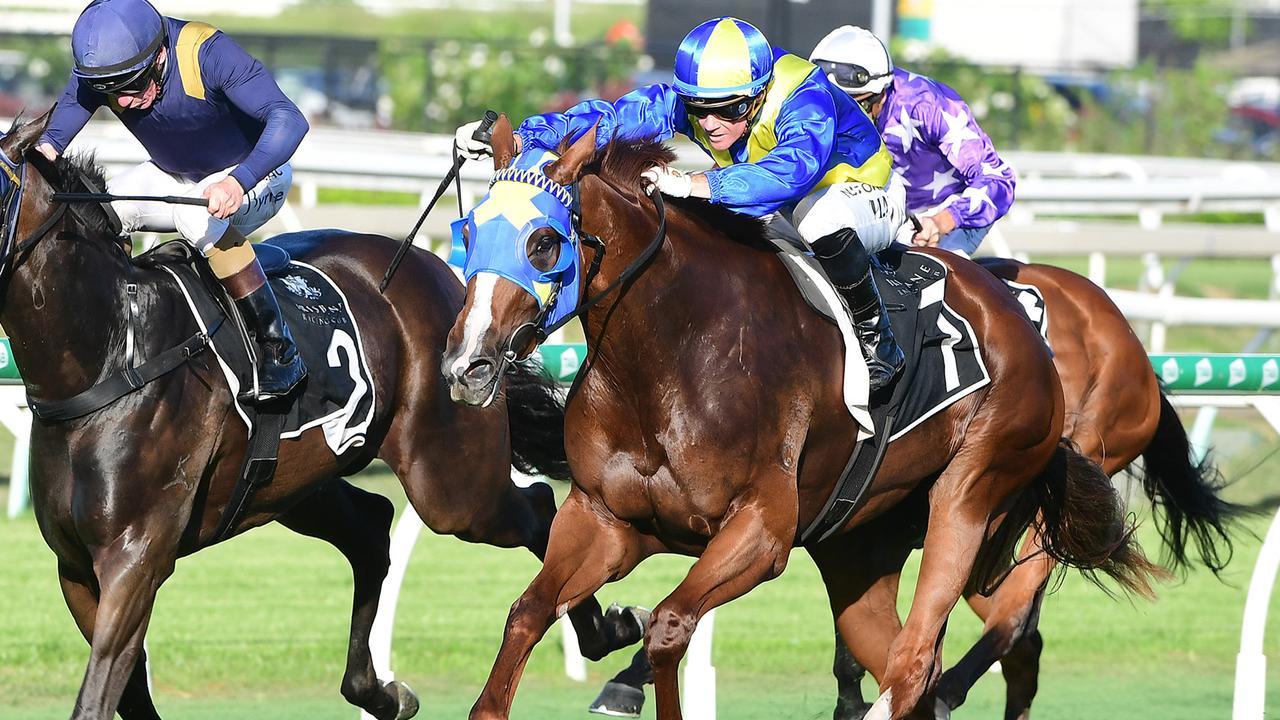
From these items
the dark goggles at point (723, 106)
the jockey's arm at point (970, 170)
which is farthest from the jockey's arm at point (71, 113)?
the jockey's arm at point (970, 170)

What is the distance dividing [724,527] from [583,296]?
0.59 m

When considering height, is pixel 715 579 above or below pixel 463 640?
above

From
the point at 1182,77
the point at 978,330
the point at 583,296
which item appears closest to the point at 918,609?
the point at 978,330

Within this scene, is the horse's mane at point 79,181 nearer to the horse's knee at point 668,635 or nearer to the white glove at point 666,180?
the white glove at point 666,180

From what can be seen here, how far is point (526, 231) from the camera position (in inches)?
136

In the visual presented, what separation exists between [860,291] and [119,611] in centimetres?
184

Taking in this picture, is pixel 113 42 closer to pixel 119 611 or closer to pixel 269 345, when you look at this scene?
pixel 269 345

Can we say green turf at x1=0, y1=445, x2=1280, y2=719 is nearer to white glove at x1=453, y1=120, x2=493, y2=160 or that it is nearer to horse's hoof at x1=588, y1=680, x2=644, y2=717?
horse's hoof at x1=588, y1=680, x2=644, y2=717

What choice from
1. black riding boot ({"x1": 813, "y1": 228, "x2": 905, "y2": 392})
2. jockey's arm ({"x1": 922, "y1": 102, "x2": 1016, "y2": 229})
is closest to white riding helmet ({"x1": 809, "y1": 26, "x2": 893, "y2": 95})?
jockey's arm ({"x1": 922, "y1": 102, "x2": 1016, "y2": 229})

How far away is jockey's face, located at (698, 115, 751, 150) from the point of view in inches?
160

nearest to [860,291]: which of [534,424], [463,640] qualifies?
[534,424]

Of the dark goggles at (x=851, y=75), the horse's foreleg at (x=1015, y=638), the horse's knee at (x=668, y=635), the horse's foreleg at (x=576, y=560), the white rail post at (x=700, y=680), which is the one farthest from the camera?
the dark goggles at (x=851, y=75)

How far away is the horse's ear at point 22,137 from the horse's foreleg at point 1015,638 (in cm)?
274

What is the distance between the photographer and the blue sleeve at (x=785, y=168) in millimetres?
3871
